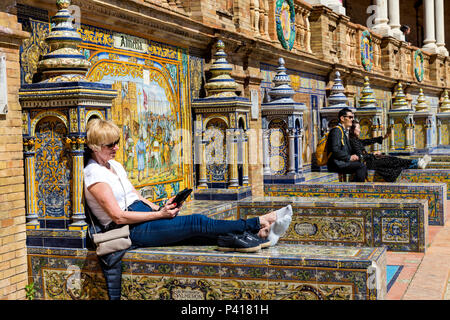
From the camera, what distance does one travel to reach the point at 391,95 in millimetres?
23656

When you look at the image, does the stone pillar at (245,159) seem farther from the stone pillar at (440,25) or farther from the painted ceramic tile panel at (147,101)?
the stone pillar at (440,25)

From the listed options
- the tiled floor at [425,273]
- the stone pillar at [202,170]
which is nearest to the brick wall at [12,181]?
the tiled floor at [425,273]

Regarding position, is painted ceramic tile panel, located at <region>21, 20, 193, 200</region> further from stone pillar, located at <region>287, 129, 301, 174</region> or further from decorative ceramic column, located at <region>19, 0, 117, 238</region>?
stone pillar, located at <region>287, 129, 301, 174</region>

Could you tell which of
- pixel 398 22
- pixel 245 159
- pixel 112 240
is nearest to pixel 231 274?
pixel 112 240

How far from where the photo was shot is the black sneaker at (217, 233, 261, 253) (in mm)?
5211

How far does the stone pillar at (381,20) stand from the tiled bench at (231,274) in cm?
1911

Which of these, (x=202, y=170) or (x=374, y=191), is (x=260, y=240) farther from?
(x=374, y=191)

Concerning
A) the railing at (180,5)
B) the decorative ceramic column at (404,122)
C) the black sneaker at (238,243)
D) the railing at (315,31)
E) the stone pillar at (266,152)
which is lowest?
the black sneaker at (238,243)

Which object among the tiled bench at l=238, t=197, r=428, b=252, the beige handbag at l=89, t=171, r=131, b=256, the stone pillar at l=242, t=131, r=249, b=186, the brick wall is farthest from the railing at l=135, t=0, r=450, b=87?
the beige handbag at l=89, t=171, r=131, b=256

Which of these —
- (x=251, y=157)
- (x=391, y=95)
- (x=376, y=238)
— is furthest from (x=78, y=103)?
(x=391, y=95)

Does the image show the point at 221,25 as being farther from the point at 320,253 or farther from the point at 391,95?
the point at 391,95

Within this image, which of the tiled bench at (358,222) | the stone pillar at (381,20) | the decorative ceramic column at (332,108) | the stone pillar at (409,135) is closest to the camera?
the tiled bench at (358,222)

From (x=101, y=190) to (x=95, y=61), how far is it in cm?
235

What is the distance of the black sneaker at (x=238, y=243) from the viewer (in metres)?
5.21
